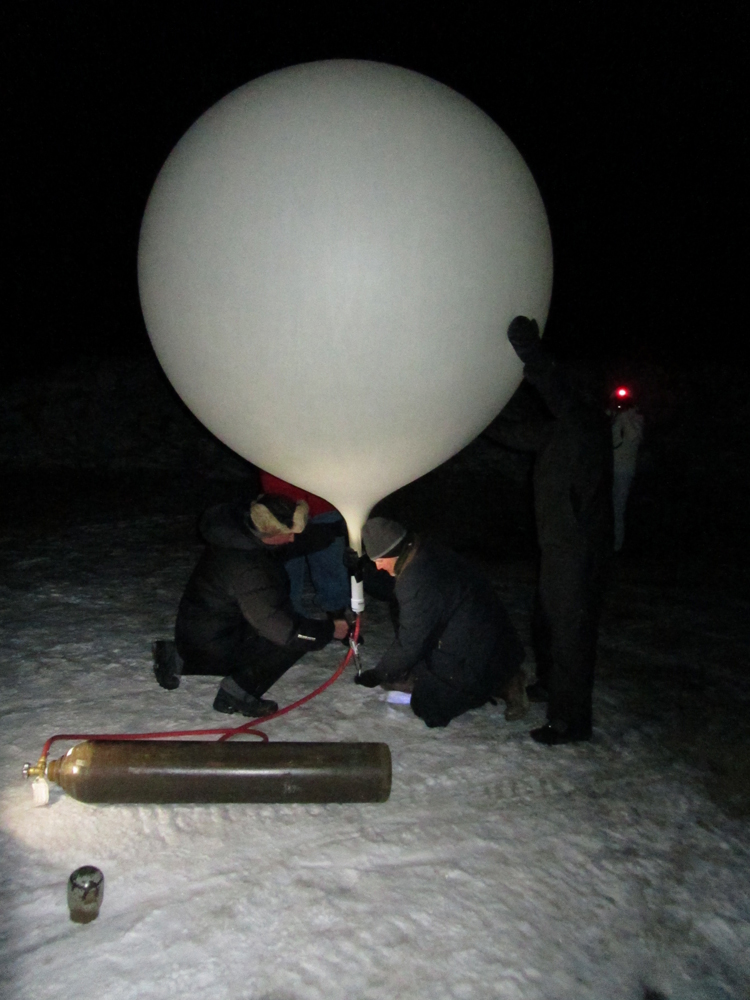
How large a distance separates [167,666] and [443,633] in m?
1.32

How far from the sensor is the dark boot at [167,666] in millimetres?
3352

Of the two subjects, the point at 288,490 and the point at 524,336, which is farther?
the point at 288,490

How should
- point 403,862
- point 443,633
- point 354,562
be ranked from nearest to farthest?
point 403,862
point 354,562
point 443,633

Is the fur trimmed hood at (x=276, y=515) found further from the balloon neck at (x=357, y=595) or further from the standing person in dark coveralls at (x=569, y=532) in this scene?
the standing person in dark coveralls at (x=569, y=532)

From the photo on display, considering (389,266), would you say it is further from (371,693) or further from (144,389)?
(144,389)

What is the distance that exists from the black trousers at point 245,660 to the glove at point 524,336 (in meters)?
1.67

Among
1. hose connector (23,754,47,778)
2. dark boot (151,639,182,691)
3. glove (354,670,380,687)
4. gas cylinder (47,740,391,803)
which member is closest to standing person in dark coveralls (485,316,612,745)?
glove (354,670,380,687)

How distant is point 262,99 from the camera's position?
2.19 metres

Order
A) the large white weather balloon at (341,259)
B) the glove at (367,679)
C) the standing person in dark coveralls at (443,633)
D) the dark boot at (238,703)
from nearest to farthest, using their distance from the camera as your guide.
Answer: the large white weather balloon at (341,259) → the standing person in dark coveralls at (443,633) → the dark boot at (238,703) → the glove at (367,679)

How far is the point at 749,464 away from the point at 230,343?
820 centimetres

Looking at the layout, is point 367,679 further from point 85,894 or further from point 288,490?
point 85,894

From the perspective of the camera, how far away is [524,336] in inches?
93.3

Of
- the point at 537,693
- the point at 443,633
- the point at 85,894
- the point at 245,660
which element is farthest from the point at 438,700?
the point at 85,894

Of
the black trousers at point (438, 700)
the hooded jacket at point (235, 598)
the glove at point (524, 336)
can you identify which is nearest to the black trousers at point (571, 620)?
the black trousers at point (438, 700)
